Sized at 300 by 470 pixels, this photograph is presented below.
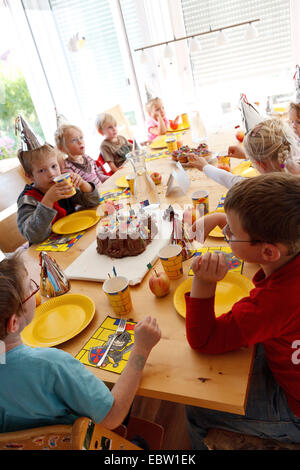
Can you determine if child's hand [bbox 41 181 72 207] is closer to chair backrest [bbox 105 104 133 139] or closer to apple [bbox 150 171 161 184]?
apple [bbox 150 171 161 184]

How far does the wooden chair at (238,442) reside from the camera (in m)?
0.85

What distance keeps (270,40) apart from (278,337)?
334 centimetres

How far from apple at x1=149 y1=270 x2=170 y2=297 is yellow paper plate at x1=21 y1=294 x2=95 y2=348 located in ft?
0.63

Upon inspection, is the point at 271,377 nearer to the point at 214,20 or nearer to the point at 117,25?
the point at 214,20

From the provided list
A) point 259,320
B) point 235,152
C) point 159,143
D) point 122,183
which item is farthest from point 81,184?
point 259,320

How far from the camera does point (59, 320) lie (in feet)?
3.28

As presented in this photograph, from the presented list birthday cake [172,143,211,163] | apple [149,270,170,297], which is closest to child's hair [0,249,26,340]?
A: apple [149,270,170,297]

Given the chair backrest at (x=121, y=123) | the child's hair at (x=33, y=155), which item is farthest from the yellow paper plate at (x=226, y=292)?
the chair backrest at (x=121, y=123)

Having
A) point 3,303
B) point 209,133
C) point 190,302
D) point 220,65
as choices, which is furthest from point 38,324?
point 220,65

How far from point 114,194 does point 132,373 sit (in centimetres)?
121

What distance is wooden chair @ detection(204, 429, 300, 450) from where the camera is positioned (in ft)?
2.78

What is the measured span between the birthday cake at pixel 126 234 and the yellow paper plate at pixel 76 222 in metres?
0.27

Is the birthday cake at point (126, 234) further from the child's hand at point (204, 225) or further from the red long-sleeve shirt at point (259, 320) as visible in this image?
the red long-sleeve shirt at point (259, 320)

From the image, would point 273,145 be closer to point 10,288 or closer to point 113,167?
point 10,288
